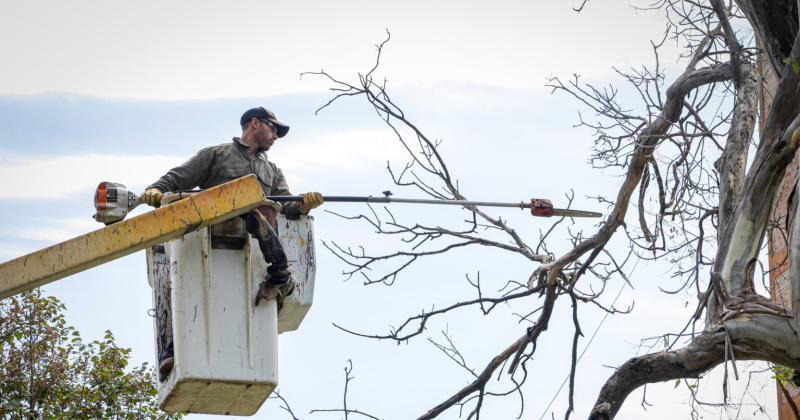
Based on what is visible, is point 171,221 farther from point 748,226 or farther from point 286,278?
point 748,226

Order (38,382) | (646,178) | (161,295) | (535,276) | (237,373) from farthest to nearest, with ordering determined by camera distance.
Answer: (38,382) → (646,178) → (535,276) → (161,295) → (237,373)

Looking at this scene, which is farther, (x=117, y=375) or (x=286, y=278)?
(x=117, y=375)

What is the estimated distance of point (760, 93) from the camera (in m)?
9.15

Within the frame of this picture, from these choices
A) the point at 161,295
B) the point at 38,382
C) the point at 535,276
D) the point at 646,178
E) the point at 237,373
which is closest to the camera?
the point at 237,373

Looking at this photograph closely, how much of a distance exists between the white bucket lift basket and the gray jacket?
0.50 meters

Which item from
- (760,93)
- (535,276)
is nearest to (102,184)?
(535,276)

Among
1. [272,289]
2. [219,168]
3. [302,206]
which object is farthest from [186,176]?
[272,289]

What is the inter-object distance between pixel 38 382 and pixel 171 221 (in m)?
9.63

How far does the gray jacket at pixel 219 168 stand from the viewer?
834cm

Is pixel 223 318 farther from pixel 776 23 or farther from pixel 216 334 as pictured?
pixel 776 23

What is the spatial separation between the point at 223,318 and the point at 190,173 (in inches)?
46.0

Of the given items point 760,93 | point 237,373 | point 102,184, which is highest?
point 760,93

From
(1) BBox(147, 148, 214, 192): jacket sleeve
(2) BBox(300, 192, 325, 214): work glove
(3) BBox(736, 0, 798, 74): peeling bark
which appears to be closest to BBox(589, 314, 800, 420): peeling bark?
(3) BBox(736, 0, 798, 74): peeling bark

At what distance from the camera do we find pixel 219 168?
8453 mm
